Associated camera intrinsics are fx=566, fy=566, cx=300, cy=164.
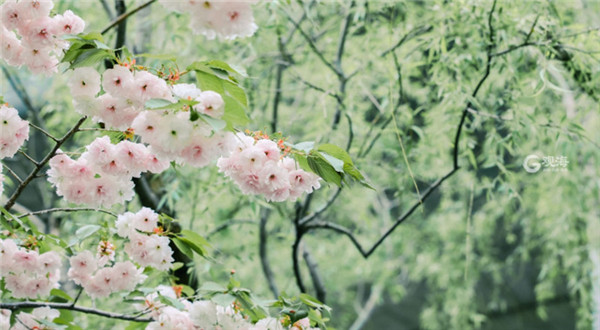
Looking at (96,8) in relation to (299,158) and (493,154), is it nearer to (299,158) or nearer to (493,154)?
(493,154)

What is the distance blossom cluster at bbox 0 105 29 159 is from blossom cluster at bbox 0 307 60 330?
343 mm

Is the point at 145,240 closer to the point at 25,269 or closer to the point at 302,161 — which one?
the point at 25,269

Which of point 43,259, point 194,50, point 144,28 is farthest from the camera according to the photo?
point 194,50

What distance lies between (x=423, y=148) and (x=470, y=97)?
63 centimetres

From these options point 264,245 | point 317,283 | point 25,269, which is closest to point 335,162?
point 25,269

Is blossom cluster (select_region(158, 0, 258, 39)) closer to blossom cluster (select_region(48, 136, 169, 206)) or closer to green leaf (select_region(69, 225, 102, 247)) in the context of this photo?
blossom cluster (select_region(48, 136, 169, 206))

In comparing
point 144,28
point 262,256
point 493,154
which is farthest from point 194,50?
point 493,154

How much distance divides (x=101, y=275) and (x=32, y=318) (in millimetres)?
146

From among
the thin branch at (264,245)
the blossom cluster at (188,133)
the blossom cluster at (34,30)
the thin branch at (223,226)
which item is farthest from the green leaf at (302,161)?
the thin branch at (264,245)

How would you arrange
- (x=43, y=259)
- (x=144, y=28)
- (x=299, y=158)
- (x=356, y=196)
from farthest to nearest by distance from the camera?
A: (x=356, y=196) → (x=144, y=28) → (x=43, y=259) → (x=299, y=158)

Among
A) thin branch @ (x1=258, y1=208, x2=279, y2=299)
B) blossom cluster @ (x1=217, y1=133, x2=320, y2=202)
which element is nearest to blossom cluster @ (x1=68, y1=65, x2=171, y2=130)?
blossom cluster @ (x1=217, y1=133, x2=320, y2=202)

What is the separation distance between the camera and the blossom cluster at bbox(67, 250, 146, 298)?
3.77 ft

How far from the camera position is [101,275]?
1156mm

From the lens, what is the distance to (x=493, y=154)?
1674 mm
